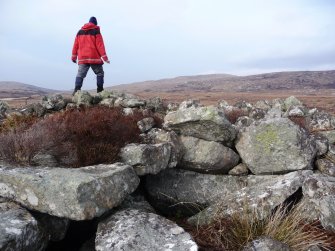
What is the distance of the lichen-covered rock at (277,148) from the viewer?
8398mm

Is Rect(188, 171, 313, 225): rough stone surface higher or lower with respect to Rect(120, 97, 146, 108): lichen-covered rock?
lower

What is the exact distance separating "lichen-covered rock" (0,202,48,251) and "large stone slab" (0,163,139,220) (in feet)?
0.66

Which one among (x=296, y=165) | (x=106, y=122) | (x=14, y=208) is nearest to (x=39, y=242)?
(x=14, y=208)

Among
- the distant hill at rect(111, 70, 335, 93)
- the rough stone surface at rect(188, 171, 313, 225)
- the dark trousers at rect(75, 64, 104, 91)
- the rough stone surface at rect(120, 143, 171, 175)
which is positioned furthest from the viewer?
the distant hill at rect(111, 70, 335, 93)

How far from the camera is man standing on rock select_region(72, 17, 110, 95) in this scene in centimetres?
1388

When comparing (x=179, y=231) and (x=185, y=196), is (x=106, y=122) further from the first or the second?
(x=179, y=231)

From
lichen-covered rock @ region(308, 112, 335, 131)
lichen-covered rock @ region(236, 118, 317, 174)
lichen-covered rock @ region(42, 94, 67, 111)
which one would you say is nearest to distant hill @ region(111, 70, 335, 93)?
lichen-covered rock @ region(308, 112, 335, 131)

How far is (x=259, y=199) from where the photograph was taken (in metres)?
7.02

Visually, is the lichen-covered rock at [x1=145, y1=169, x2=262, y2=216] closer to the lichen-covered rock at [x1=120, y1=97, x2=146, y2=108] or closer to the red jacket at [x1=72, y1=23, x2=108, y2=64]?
the lichen-covered rock at [x1=120, y1=97, x2=146, y2=108]

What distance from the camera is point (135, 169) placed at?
7531 millimetres

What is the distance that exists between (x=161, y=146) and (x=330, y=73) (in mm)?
192168

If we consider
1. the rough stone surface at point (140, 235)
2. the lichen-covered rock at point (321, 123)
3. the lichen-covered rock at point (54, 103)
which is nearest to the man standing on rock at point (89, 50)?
the lichen-covered rock at point (54, 103)

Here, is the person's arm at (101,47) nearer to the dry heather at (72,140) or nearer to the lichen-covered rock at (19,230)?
the dry heather at (72,140)

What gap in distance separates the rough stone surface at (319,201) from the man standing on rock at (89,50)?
917cm
